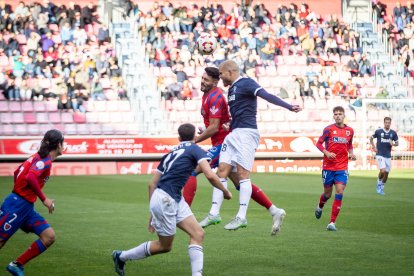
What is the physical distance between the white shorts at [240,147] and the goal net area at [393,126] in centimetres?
2211

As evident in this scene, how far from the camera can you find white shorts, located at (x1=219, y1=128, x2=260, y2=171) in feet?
39.0

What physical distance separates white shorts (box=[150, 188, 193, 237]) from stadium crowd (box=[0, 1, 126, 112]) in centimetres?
2478

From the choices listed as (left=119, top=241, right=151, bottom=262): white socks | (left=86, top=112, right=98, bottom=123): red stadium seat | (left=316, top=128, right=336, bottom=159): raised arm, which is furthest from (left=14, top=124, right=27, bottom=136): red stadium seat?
(left=119, top=241, right=151, bottom=262): white socks

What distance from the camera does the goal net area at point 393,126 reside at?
34094 millimetres

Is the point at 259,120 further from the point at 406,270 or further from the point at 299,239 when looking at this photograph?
the point at 406,270

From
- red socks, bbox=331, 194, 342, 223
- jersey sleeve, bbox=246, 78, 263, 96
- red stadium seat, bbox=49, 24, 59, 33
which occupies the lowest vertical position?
red socks, bbox=331, 194, 342, 223

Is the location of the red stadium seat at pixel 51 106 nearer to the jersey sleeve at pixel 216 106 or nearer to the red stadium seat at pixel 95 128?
the red stadium seat at pixel 95 128

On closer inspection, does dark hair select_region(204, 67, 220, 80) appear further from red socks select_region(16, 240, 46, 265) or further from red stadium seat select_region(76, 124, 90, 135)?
red stadium seat select_region(76, 124, 90, 135)

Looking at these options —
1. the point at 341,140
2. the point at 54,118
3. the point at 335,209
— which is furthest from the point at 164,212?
the point at 54,118

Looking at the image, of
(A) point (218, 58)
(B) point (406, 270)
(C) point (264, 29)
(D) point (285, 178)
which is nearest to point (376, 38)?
(C) point (264, 29)

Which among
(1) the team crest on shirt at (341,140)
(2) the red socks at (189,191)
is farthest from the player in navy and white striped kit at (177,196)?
(1) the team crest on shirt at (341,140)

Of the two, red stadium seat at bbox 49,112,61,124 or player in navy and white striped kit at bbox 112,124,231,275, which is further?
red stadium seat at bbox 49,112,61,124

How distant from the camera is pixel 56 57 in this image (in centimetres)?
3425

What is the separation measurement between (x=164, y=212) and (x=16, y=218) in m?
1.76
